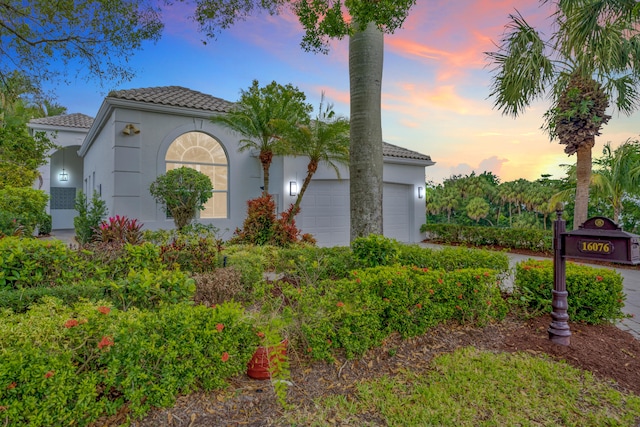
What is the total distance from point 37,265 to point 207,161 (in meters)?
8.21

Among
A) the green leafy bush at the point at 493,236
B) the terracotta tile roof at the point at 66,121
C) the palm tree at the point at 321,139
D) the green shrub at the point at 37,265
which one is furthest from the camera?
the terracotta tile roof at the point at 66,121

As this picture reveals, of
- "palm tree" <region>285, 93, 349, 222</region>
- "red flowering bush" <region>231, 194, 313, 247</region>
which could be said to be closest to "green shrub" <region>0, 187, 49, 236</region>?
"red flowering bush" <region>231, 194, 313, 247</region>

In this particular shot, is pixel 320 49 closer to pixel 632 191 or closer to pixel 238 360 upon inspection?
pixel 238 360

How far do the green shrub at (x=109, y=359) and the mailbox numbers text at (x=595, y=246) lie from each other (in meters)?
3.13

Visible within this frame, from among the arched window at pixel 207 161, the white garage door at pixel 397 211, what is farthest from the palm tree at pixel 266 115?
the white garage door at pixel 397 211

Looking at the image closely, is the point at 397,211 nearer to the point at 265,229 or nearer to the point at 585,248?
the point at 265,229

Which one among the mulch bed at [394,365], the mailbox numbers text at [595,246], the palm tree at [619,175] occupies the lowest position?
the mulch bed at [394,365]

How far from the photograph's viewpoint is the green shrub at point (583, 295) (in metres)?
4.00

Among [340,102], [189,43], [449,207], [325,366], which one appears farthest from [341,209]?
[325,366]

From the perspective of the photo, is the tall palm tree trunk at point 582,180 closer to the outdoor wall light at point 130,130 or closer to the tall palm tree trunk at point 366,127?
the tall palm tree trunk at point 366,127

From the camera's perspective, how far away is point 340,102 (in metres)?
11.8

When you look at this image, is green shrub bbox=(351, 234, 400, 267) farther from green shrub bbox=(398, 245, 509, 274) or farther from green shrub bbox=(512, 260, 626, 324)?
green shrub bbox=(512, 260, 626, 324)

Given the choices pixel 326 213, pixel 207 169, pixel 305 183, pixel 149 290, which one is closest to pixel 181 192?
pixel 207 169

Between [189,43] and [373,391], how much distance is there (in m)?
8.61
